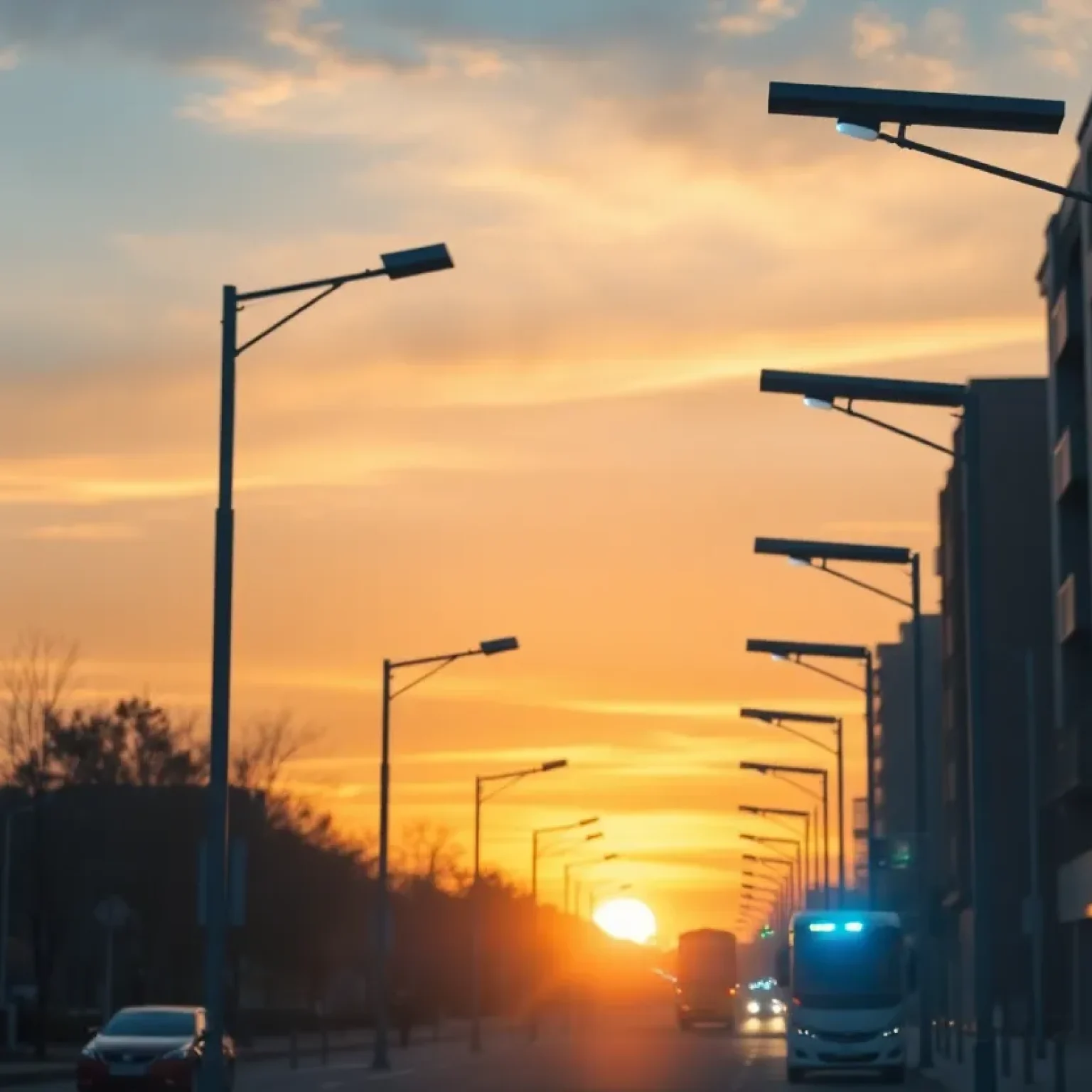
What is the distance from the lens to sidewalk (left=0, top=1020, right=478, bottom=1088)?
42.4m

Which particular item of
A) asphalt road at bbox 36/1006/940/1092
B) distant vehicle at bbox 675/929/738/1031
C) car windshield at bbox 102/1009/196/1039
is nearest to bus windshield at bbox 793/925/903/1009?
asphalt road at bbox 36/1006/940/1092

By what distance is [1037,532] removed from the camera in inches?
3602

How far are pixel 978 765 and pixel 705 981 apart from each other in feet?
221

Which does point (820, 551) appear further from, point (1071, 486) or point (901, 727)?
point (901, 727)

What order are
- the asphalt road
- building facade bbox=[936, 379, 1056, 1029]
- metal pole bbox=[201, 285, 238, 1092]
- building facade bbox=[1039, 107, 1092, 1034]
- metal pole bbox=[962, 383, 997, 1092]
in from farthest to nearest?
1. building facade bbox=[936, 379, 1056, 1029]
2. building facade bbox=[1039, 107, 1092, 1034]
3. the asphalt road
4. metal pole bbox=[962, 383, 997, 1092]
5. metal pole bbox=[201, 285, 238, 1092]

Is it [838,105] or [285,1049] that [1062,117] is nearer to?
[838,105]

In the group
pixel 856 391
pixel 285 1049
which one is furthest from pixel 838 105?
pixel 285 1049

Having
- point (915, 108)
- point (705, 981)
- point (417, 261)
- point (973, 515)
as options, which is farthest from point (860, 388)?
point (705, 981)

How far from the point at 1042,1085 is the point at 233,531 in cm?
2054

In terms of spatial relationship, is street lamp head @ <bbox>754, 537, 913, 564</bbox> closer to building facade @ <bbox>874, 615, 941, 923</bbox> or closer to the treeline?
the treeline

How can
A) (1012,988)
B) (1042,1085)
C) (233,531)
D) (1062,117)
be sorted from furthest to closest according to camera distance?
(1012,988) < (1042,1085) < (233,531) < (1062,117)

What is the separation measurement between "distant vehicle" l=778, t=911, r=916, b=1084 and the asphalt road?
1.82 ft

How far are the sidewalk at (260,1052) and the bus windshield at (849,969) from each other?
1421cm

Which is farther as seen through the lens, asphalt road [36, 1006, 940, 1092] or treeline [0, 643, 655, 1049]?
treeline [0, 643, 655, 1049]
